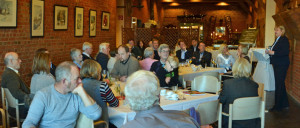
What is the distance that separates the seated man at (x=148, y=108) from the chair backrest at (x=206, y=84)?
3545mm

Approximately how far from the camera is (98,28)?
462 inches

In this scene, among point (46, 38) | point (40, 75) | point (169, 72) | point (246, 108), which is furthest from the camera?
point (46, 38)

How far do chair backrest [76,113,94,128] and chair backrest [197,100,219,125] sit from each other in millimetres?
1173

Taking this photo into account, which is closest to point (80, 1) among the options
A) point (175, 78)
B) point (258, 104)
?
point (175, 78)

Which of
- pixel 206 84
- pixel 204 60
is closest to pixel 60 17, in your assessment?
pixel 204 60

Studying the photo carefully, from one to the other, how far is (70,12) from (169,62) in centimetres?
493

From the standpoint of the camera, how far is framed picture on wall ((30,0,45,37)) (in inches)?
291

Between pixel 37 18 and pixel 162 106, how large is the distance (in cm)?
467

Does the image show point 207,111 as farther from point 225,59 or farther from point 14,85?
point 225,59

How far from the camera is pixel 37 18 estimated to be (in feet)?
25.0

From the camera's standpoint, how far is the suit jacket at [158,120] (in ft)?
7.02

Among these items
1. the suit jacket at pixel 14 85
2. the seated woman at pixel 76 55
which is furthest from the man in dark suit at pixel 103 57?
the suit jacket at pixel 14 85

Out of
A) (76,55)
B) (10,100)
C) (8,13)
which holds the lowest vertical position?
(10,100)

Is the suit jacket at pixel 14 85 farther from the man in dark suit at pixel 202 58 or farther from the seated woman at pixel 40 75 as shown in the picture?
the man in dark suit at pixel 202 58
